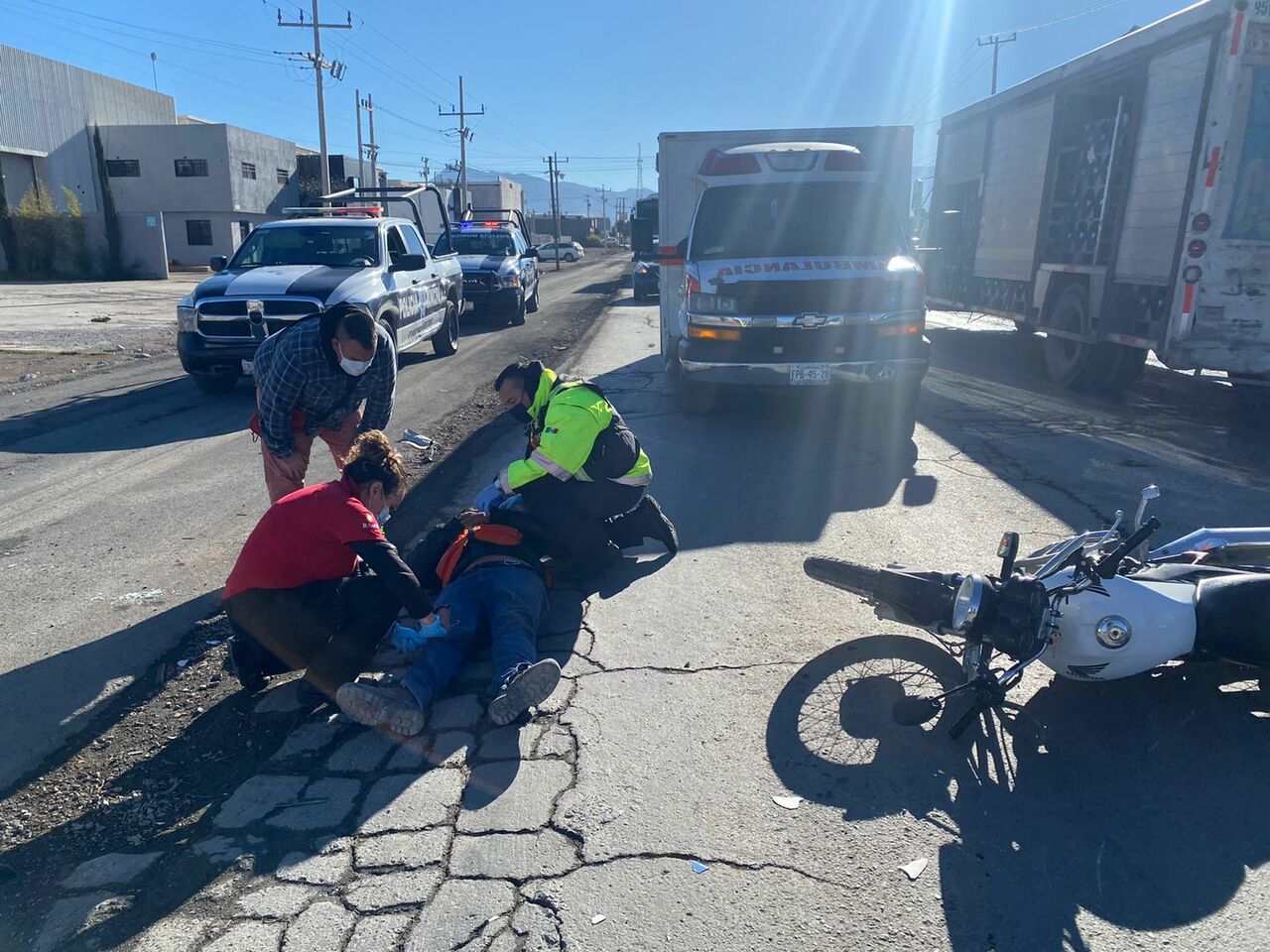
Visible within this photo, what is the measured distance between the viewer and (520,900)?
262 centimetres

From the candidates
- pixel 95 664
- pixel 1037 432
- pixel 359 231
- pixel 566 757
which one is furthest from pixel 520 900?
pixel 359 231

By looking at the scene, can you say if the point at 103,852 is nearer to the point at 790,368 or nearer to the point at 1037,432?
the point at 790,368

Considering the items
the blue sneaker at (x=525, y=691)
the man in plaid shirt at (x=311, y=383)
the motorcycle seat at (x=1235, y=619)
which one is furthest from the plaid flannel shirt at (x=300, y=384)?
the motorcycle seat at (x=1235, y=619)

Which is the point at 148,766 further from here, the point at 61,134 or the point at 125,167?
the point at 125,167

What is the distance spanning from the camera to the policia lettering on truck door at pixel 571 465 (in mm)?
4586

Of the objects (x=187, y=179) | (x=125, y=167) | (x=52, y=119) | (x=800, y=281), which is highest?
(x=52, y=119)

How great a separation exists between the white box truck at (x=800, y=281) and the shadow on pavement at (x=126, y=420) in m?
4.89

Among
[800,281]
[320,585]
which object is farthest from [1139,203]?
[320,585]

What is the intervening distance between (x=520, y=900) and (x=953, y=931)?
121 centimetres

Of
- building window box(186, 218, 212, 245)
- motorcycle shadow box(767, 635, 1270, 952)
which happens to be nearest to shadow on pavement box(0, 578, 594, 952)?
motorcycle shadow box(767, 635, 1270, 952)

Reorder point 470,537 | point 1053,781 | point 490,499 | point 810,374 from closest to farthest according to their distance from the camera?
point 1053,781
point 470,537
point 490,499
point 810,374

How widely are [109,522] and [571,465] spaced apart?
3.68 metres

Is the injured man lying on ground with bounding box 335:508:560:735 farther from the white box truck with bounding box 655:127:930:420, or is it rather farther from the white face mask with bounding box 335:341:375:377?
the white box truck with bounding box 655:127:930:420

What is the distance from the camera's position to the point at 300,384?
4762 millimetres
